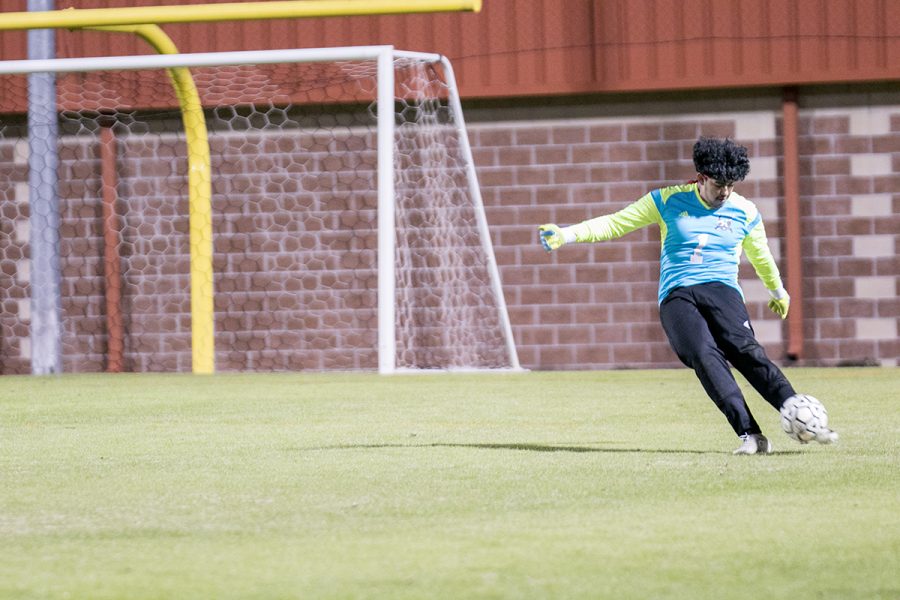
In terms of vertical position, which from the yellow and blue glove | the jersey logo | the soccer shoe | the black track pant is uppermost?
the jersey logo

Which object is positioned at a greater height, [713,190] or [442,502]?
[713,190]

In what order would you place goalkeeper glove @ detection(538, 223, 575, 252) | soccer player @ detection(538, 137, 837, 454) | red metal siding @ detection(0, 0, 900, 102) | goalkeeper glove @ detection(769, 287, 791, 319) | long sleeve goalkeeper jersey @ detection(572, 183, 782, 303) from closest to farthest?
soccer player @ detection(538, 137, 837, 454)
goalkeeper glove @ detection(538, 223, 575, 252)
long sleeve goalkeeper jersey @ detection(572, 183, 782, 303)
goalkeeper glove @ detection(769, 287, 791, 319)
red metal siding @ detection(0, 0, 900, 102)

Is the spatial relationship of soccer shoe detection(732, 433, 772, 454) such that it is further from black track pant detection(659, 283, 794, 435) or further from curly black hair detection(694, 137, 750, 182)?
curly black hair detection(694, 137, 750, 182)

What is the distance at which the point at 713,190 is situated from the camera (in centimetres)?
840

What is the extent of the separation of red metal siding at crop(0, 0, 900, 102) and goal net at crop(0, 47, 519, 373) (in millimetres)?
531

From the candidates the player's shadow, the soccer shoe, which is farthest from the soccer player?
the player's shadow

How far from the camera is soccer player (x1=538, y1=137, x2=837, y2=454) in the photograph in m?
8.18

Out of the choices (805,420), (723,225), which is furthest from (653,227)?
(805,420)

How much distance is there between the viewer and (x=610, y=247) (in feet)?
56.2

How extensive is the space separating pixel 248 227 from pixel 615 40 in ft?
14.0

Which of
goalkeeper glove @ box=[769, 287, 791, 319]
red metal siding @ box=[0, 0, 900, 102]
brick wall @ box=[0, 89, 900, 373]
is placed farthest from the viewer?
brick wall @ box=[0, 89, 900, 373]

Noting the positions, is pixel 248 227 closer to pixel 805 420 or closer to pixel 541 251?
pixel 541 251

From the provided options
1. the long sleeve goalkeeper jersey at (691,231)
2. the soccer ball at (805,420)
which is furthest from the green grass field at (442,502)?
the long sleeve goalkeeper jersey at (691,231)

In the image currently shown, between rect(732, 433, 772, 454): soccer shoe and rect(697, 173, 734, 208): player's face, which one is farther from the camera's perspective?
rect(697, 173, 734, 208): player's face
